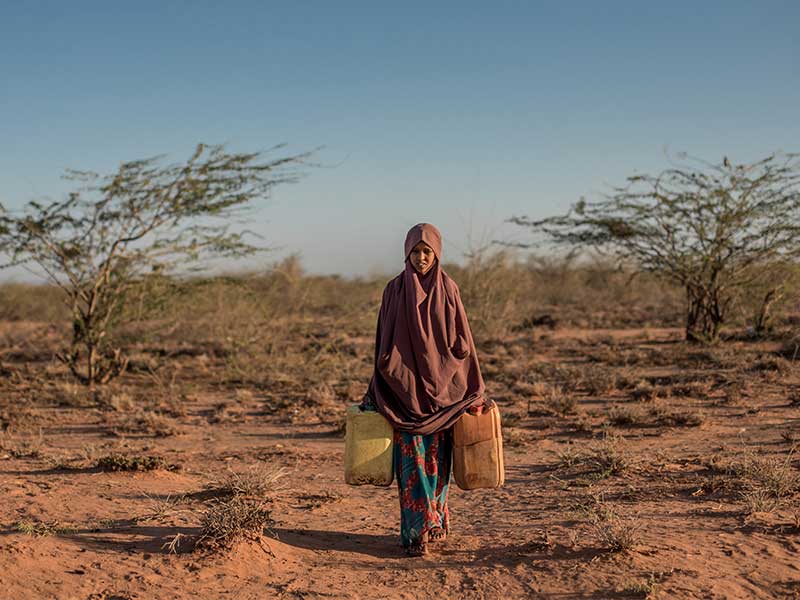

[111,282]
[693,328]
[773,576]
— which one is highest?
[111,282]

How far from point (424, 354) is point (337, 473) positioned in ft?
9.37

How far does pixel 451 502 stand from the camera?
19.0 ft

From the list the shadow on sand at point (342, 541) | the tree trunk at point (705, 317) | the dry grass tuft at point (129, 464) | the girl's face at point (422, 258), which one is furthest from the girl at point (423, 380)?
the tree trunk at point (705, 317)

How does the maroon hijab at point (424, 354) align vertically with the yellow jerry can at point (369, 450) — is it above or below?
above

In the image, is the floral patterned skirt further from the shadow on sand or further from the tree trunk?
the tree trunk

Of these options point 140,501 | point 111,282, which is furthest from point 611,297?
point 140,501

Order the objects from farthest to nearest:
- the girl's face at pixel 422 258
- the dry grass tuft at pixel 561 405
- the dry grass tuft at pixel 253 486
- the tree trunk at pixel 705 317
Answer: the tree trunk at pixel 705 317
the dry grass tuft at pixel 561 405
the dry grass tuft at pixel 253 486
the girl's face at pixel 422 258

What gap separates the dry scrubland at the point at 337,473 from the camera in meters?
3.93

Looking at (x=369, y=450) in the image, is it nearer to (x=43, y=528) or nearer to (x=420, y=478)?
(x=420, y=478)

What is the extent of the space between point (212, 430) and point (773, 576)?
651cm

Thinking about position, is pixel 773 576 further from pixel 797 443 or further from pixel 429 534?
pixel 797 443

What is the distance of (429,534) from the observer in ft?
14.6

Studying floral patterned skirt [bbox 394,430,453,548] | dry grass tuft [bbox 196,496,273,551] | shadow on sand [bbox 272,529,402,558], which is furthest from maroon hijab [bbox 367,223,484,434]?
dry grass tuft [bbox 196,496,273,551]

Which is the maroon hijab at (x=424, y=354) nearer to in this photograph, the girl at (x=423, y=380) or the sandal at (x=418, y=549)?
the girl at (x=423, y=380)
